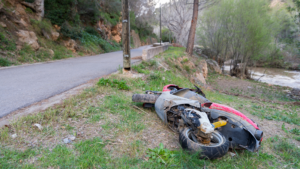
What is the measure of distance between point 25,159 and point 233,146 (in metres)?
3.40

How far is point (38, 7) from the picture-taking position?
13297mm

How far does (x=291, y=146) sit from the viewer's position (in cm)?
397

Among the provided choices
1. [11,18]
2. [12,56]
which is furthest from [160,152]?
[11,18]

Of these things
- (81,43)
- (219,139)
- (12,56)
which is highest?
(81,43)

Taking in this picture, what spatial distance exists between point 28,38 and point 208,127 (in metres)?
12.5

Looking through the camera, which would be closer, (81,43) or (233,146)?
(233,146)

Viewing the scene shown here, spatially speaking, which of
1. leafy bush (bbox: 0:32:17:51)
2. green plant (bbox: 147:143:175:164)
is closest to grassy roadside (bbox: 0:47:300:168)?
green plant (bbox: 147:143:175:164)

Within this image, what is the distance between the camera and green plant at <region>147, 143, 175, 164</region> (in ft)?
9.21

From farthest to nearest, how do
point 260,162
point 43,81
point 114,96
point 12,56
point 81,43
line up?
point 81,43
point 12,56
point 43,81
point 114,96
point 260,162

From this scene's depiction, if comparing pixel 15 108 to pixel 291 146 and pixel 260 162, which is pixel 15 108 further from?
pixel 291 146

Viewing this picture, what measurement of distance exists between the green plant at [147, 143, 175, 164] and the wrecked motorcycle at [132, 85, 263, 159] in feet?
0.93

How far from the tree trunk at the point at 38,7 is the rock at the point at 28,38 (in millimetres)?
2676

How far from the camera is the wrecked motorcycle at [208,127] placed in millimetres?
2891

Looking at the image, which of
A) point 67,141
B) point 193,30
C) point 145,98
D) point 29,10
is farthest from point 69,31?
point 67,141
